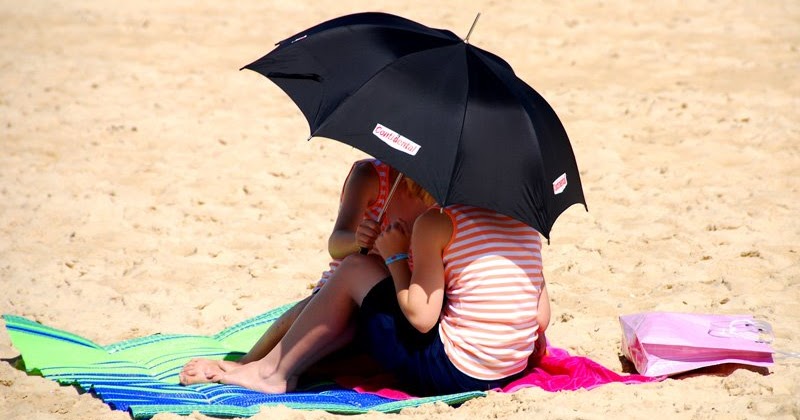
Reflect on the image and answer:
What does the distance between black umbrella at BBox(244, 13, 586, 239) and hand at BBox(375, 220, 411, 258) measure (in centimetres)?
36

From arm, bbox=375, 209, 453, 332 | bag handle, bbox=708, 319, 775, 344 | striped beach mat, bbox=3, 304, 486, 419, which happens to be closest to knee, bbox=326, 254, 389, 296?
arm, bbox=375, 209, 453, 332

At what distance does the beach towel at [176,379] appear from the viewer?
3555mm

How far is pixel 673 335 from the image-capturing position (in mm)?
3889

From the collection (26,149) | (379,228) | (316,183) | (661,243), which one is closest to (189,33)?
(26,149)

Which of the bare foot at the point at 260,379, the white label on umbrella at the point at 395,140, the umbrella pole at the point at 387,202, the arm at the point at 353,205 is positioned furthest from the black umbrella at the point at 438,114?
the bare foot at the point at 260,379

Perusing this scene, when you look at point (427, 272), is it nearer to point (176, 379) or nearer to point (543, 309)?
point (543, 309)

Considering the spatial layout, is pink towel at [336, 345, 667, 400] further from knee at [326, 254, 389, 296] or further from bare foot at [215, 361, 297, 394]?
knee at [326, 254, 389, 296]

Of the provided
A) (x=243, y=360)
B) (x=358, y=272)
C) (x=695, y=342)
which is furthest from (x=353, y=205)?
(x=695, y=342)

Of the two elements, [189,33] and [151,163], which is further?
[189,33]

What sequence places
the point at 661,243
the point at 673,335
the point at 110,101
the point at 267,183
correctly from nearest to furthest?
the point at 673,335
the point at 661,243
the point at 267,183
the point at 110,101

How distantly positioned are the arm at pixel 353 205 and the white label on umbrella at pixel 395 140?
0.52m

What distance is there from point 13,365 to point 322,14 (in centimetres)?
612

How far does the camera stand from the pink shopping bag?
12.5ft

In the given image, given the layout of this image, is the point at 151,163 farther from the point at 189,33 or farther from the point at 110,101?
the point at 189,33
